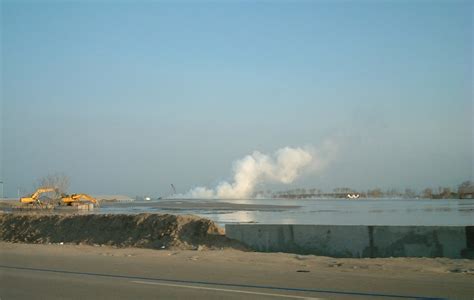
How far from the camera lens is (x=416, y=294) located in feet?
35.5

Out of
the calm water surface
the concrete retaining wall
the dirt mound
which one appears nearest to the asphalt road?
the concrete retaining wall

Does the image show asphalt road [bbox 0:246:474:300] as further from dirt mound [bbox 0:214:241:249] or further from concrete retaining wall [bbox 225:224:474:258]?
dirt mound [bbox 0:214:241:249]

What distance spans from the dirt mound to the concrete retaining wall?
1.39 metres

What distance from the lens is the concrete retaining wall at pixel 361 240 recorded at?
19141 mm

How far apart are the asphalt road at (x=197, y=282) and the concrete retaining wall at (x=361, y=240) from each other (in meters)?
5.24

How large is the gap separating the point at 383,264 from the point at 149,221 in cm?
1578

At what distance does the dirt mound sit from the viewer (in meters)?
26.1

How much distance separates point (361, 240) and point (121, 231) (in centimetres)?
1468

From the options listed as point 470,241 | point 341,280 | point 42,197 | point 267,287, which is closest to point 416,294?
point 341,280

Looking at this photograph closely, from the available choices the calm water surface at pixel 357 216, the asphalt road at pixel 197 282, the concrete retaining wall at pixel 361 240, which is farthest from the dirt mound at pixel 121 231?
the asphalt road at pixel 197 282

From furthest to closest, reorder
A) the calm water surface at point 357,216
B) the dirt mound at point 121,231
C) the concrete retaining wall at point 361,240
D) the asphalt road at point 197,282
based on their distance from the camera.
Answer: the calm water surface at point 357,216
the dirt mound at point 121,231
the concrete retaining wall at point 361,240
the asphalt road at point 197,282

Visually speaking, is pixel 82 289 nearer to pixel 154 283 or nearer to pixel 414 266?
pixel 154 283

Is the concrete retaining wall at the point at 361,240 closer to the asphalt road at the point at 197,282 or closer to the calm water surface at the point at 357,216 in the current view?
the asphalt road at the point at 197,282

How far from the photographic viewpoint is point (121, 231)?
1183 inches
